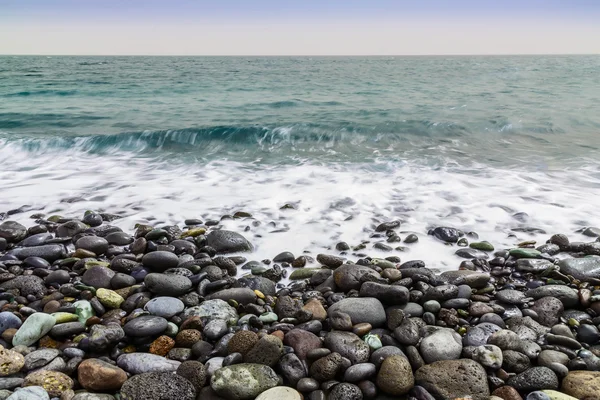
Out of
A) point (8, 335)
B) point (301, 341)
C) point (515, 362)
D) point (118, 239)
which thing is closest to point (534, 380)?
point (515, 362)

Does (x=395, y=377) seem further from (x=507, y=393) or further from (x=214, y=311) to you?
(x=214, y=311)

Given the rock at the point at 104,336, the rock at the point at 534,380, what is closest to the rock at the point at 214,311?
the rock at the point at 104,336

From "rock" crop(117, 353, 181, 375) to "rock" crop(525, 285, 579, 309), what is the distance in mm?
2943

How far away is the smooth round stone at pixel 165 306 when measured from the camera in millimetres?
3473

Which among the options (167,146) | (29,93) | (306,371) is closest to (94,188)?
(167,146)

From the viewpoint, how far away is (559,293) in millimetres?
3699

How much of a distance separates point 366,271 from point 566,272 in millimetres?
1898

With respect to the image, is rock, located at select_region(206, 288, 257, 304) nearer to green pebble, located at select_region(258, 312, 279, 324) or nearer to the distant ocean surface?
green pebble, located at select_region(258, 312, 279, 324)

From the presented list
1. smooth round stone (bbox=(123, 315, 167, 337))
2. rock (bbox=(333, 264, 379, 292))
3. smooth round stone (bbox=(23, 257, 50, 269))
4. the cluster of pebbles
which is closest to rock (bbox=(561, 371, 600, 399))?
the cluster of pebbles

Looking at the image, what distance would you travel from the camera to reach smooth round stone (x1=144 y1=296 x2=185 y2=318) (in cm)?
347

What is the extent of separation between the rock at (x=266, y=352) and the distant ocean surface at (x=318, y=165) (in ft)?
6.02

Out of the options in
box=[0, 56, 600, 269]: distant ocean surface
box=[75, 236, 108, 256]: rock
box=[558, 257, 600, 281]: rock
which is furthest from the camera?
box=[0, 56, 600, 269]: distant ocean surface

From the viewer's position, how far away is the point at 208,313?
3.49m

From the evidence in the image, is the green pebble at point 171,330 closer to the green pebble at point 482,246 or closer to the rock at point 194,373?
the rock at point 194,373
